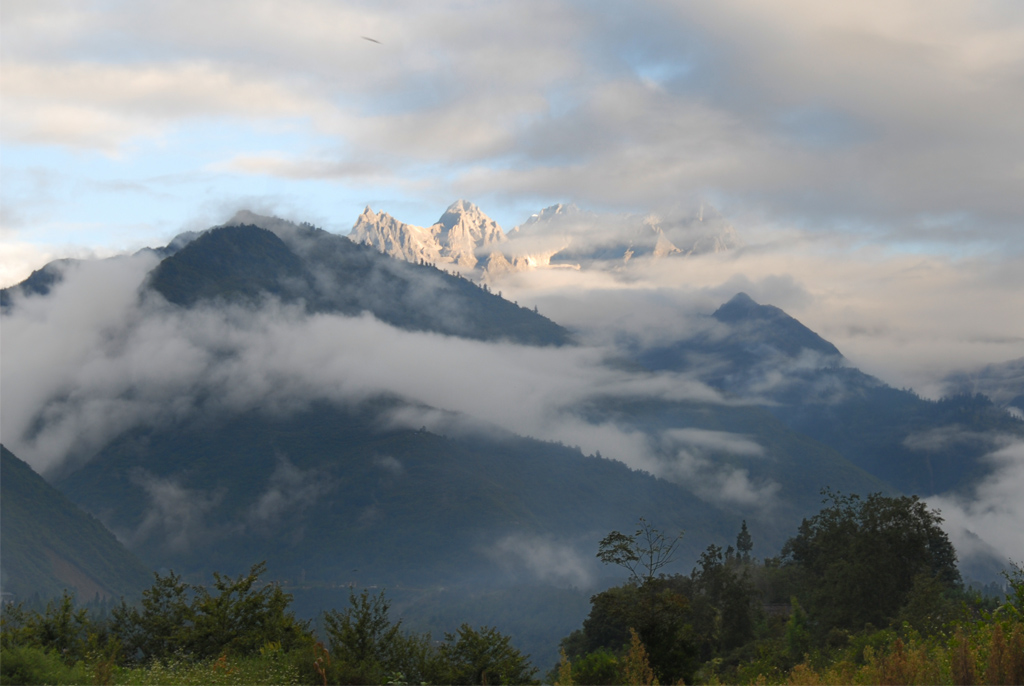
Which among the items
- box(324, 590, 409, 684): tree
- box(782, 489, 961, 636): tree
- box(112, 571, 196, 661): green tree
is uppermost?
box(782, 489, 961, 636): tree

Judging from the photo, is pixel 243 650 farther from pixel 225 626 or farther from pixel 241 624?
pixel 241 624

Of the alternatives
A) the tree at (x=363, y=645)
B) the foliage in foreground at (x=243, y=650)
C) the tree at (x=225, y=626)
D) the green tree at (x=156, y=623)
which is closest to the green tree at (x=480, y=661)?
the foliage in foreground at (x=243, y=650)

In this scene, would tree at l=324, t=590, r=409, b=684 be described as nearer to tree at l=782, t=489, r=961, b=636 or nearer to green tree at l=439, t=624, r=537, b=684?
green tree at l=439, t=624, r=537, b=684

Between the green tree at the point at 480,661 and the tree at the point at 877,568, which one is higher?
the tree at the point at 877,568

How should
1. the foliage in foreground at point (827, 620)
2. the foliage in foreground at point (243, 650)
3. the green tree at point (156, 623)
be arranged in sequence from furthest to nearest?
the green tree at point (156, 623) < the foliage in foreground at point (243, 650) < the foliage in foreground at point (827, 620)

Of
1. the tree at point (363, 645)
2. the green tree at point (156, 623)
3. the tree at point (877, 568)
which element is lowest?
the green tree at point (156, 623)

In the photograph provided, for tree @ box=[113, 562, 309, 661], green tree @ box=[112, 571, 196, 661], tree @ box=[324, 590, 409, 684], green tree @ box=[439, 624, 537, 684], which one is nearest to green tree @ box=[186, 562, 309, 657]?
tree @ box=[113, 562, 309, 661]

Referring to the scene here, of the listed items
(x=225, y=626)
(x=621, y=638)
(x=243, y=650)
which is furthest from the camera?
(x=621, y=638)

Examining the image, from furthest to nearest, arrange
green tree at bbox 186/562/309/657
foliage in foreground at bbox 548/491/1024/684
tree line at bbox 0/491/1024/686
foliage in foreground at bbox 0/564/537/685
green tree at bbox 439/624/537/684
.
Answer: green tree at bbox 186/562/309/657 → green tree at bbox 439/624/537/684 → foliage in foreground at bbox 0/564/537/685 → tree line at bbox 0/491/1024/686 → foliage in foreground at bbox 548/491/1024/684

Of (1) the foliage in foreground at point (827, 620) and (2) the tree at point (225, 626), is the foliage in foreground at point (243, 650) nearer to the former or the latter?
(2) the tree at point (225, 626)

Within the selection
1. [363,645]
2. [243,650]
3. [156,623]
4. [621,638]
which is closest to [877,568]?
[621,638]

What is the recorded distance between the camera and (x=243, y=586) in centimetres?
4750

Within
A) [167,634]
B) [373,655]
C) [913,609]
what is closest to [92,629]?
[167,634]

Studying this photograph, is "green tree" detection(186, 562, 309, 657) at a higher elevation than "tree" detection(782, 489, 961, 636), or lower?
lower
